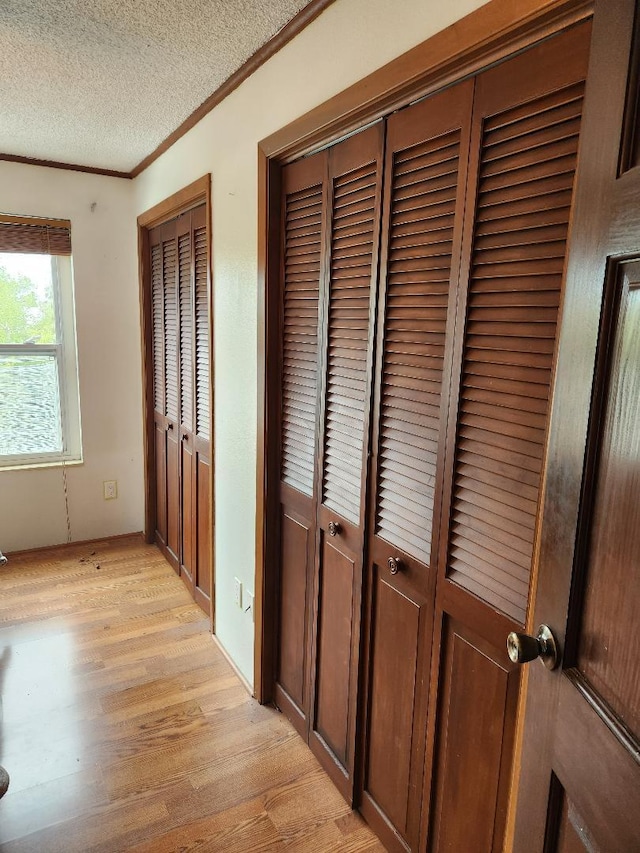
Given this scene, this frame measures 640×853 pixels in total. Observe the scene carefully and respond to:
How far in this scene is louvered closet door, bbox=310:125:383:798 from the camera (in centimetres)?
147

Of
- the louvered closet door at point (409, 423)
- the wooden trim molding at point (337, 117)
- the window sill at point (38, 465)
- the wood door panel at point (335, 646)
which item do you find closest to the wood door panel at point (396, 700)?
the louvered closet door at point (409, 423)

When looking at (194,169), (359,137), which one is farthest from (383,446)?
(194,169)

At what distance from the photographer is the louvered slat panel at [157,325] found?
10.5 ft

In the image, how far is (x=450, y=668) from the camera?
1278 millimetres

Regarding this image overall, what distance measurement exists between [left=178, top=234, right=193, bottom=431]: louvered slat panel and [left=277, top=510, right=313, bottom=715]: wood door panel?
111cm

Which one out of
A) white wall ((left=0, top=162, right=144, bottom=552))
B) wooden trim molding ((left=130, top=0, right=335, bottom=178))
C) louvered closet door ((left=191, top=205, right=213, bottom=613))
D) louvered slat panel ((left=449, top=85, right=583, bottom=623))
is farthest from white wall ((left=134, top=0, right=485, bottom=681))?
white wall ((left=0, top=162, right=144, bottom=552))

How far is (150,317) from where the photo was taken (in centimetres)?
340

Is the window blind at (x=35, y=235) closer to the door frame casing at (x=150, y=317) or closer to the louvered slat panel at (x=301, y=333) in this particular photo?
the door frame casing at (x=150, y=317)

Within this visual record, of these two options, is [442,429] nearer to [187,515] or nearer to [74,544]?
[187,515]

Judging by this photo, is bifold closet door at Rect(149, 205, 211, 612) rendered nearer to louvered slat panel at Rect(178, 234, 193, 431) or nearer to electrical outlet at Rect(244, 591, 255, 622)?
louvered slat panel at Rect(178, 234, 193, 431)

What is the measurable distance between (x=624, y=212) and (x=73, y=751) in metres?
2.24

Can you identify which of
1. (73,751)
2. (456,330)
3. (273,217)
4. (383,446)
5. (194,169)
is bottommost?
(73,751)

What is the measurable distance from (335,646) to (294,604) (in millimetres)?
290

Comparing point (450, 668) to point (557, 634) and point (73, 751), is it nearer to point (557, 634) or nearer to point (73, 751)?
point (557, 634)
